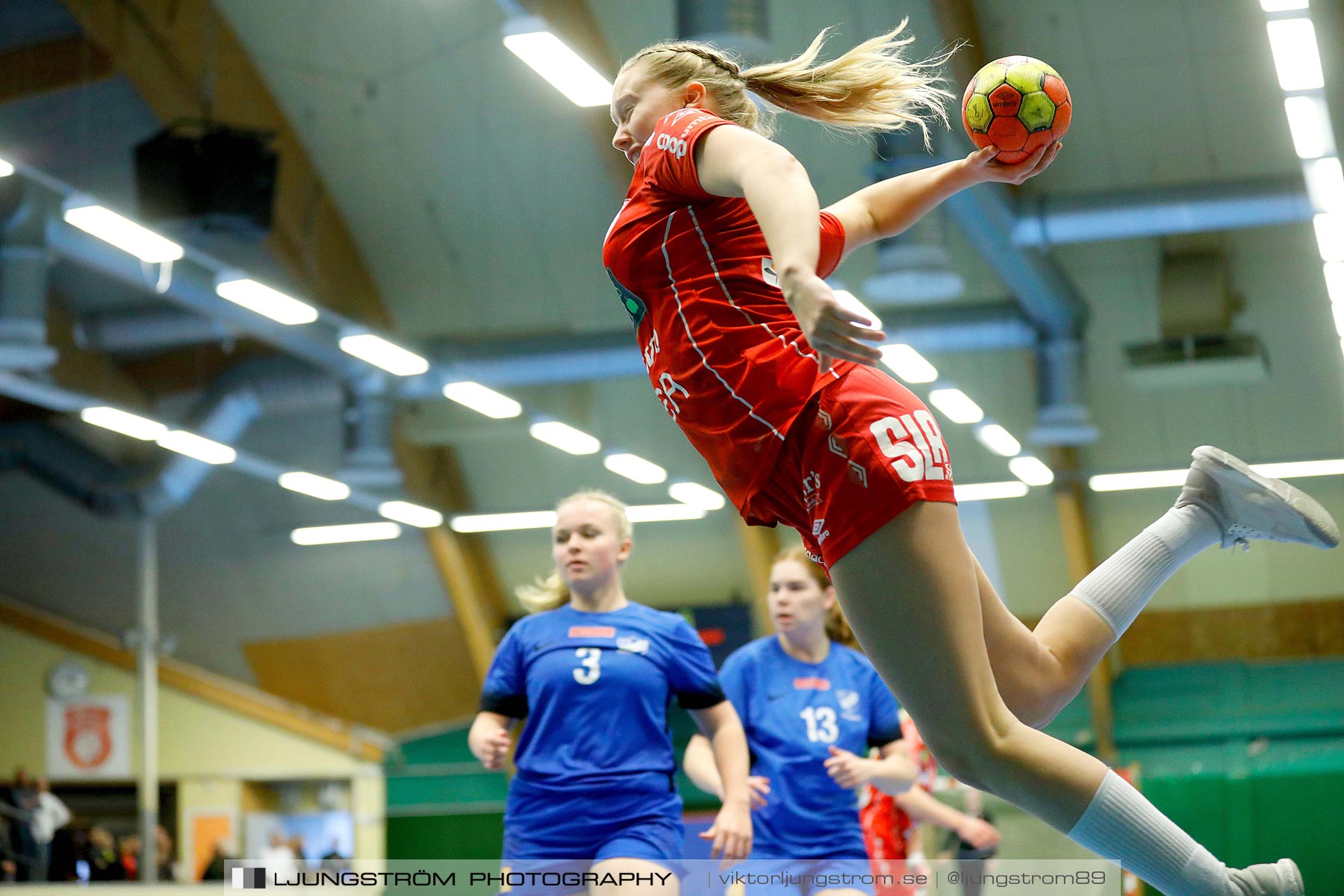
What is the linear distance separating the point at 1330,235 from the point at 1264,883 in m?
10.1

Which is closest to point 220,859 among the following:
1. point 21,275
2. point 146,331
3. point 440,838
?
point 440,838

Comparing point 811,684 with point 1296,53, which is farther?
point 1296,53

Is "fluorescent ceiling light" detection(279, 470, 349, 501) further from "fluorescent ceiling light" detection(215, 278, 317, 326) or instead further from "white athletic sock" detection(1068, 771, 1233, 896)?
"white athletic sock" detection(1068, 771, 1233, 896)

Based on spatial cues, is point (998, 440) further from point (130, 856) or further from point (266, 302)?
point (130, 856)

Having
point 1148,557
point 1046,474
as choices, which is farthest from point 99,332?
point 1148,557

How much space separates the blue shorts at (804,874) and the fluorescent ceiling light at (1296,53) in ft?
24.2

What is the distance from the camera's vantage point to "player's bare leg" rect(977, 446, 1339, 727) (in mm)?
2422

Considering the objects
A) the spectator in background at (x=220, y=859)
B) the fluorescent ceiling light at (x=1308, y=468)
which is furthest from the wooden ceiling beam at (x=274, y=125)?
the fluorescent ceiling light at (x=1308, y=468)

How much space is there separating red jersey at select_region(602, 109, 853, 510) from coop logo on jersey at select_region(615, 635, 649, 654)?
1.61 meters

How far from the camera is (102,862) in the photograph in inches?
431

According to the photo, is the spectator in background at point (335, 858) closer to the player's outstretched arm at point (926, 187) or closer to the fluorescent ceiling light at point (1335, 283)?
the player's outstretched arm at point (926, 187)

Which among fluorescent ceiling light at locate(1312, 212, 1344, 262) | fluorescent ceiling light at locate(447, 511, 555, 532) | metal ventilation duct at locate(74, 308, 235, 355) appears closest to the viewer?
fluorescent ceiling light at locate(1312, 212, 1344, 262)

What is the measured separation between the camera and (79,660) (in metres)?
13.6

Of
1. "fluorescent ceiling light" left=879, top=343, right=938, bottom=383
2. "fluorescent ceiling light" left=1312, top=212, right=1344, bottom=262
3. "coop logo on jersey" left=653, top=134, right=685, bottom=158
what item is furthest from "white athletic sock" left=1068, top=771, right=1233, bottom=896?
"fluorescent ceiling light" left=1312, top=212, right=1344, bottom=262
